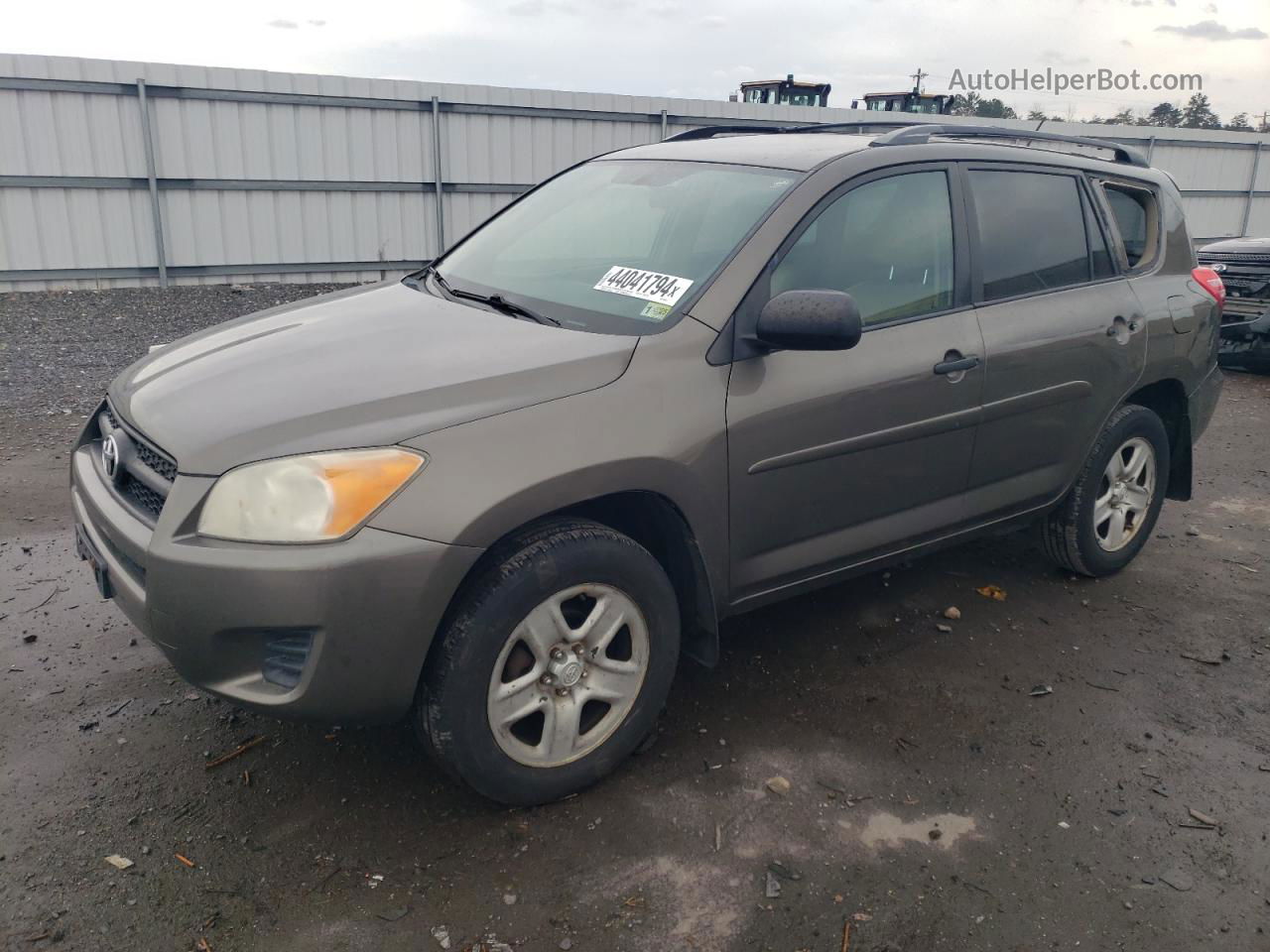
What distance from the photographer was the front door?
10.1ft

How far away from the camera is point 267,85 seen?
1166 centimetres

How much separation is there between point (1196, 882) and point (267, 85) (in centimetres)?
1190

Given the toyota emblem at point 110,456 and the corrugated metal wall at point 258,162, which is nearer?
the toyota emblem at point 110,456

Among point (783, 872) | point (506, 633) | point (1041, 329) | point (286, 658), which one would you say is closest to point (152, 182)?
point (1041, 329)

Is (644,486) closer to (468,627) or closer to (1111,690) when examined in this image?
(468,627)

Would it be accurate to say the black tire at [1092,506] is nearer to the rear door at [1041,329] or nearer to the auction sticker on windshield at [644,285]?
the rear door at [1041,329]

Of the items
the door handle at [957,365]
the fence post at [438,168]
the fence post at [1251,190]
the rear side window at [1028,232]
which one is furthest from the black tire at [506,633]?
the fence post at [1251,190]

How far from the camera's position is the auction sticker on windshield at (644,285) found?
10.1 ft

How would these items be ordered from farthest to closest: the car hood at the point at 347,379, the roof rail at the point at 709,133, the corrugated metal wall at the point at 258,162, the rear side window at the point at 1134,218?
the corrugated metal wall at the point at 258,162 → the rear side window at the point at 1134,218 → the roof rail at the point at 709,133 → the car hood at the point at 347,379

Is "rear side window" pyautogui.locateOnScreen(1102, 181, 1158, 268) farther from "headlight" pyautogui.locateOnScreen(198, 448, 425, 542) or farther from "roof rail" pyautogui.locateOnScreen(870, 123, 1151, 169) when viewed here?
"headlight" pyautogui.locateOnScreen(198, 448, 425, 542)

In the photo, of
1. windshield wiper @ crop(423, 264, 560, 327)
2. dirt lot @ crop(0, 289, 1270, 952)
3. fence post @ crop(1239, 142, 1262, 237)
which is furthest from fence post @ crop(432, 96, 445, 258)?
fence post @ crop(1239, 142, 1262, 237)

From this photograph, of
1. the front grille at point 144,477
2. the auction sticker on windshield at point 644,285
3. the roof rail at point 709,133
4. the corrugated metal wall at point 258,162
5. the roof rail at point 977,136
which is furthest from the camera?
the corrugated metal wall at point 258,162

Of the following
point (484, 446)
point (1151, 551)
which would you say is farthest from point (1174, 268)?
point (484, 446)

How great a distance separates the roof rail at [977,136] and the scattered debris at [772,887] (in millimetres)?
2401
